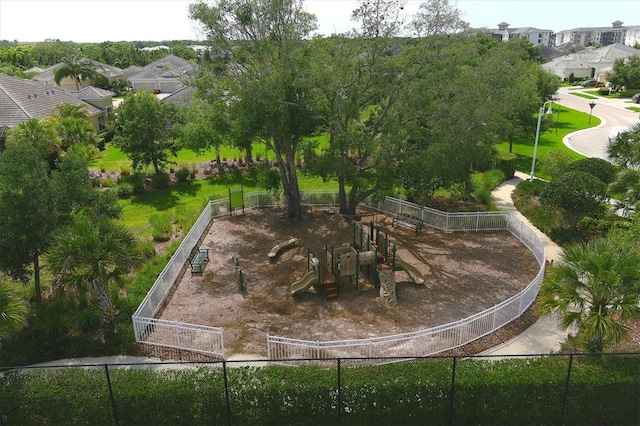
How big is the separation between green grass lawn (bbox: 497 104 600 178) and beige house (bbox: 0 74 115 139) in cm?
3418

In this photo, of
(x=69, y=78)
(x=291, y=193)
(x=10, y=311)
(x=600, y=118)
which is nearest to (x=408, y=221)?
(x=291, y=193)

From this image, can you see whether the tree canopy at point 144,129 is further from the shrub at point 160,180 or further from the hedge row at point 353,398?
the hedge row at point 353,398

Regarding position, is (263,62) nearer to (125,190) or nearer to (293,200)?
(293,200)

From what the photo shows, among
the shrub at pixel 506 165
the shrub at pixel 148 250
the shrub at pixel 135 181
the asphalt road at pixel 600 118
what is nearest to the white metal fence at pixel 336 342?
the shrub at pixel 148 250

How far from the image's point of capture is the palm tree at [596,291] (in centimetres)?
1010

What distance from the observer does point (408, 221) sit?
21.6m

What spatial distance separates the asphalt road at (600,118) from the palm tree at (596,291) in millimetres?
18524

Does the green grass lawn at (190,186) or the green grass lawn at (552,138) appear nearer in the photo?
the green grass lawn at (190,186)

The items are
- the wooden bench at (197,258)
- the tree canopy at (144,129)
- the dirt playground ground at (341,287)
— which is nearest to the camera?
the dirt playground ground at (341,287)

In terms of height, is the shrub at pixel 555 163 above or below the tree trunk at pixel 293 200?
above

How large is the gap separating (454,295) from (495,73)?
11.9 m

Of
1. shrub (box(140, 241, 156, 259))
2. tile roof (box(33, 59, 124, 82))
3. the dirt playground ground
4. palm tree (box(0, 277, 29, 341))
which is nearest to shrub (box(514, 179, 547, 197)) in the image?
the dirt playground ground

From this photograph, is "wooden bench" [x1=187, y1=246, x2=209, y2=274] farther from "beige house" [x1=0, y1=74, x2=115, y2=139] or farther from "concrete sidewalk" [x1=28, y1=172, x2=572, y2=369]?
"beige house" [x1=0, y1=74, x2=115, y2=139]

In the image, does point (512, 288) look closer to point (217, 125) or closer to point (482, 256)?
point (482, 256)
